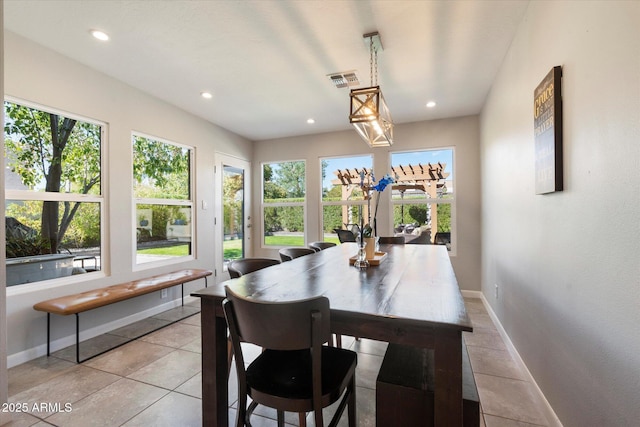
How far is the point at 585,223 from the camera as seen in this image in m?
1.34

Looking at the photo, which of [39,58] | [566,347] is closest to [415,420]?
[566,347]

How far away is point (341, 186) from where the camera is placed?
5.23 metres

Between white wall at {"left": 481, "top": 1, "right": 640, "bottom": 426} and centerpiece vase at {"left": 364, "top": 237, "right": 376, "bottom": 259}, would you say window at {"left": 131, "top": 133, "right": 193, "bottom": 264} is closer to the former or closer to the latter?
centerpiece vase at {"left": 364, "top": 237, "right": 376, "bottom": 259}

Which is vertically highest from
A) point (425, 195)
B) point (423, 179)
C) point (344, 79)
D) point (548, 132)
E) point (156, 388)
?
point (344, 79)

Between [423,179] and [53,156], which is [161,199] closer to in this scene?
[53,156]

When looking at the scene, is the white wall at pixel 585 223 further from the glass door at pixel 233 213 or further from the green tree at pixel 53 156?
the glass door at pixel 233 213

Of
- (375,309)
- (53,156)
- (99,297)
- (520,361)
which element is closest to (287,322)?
(375,309)

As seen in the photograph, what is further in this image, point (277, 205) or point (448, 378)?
point (277, 205)

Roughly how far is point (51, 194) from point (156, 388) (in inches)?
81.7

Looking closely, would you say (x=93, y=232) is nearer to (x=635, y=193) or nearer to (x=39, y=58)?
(x=39, y=58)

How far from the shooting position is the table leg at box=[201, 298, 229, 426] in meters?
1.42

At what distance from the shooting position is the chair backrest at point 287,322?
1.03 meters

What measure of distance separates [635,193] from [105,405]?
9.67 ft

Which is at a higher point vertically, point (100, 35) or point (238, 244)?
point (100, 35)
